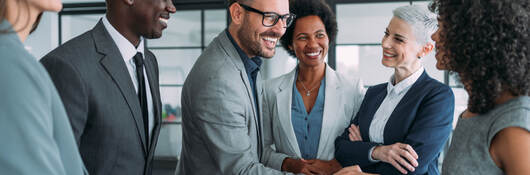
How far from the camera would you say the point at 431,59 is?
4.65 meters

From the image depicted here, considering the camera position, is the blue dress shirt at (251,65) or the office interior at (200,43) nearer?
the blue dress shirt at (251,65)

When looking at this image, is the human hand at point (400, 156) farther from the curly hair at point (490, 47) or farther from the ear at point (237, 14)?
the ear at point (237, 14)

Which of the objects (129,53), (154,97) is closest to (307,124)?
(154,97)

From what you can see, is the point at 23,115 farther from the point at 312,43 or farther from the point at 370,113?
the point at 312,43

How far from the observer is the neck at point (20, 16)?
0.77 metres

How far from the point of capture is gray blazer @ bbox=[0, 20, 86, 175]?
676 millimetres

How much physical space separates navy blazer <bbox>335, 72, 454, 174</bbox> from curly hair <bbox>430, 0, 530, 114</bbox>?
418mm

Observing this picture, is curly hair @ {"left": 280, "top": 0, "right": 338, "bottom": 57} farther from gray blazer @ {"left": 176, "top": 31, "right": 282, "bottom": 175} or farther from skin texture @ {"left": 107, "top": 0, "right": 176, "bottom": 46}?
skin texture @ {"left": 107, "top": 0, "right": 176, "bottom": 46}

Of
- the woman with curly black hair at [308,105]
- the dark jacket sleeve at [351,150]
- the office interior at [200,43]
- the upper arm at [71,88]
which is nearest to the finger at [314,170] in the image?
the woman with curly black hair at [308,105]

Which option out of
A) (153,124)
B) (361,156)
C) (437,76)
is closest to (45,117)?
(153,124)

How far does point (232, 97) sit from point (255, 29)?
33 centimetres

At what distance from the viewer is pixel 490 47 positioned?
1.04m

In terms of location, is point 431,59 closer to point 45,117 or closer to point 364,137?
point 364,137

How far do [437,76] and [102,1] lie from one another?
415 centimetres
